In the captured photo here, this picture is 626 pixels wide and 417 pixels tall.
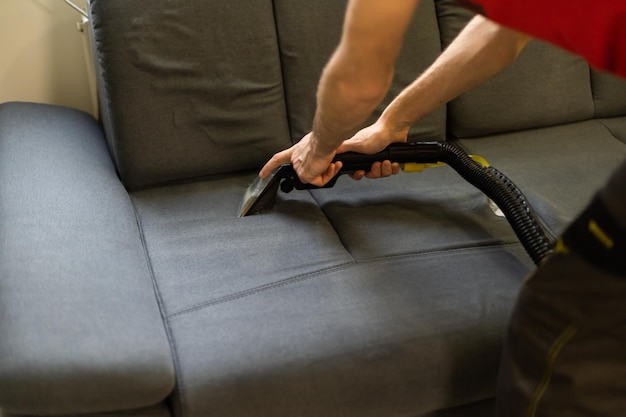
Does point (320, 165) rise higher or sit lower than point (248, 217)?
higher

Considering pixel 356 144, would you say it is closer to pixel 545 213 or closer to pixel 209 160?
pixel 209 160

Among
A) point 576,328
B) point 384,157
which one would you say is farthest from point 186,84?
point 576,328

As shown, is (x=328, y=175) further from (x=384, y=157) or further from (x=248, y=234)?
(x=248, y=234)

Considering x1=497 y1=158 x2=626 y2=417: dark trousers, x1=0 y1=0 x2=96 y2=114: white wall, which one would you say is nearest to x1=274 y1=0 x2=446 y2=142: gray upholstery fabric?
x1=0 y1=0 x2=96 y2=114: white wall

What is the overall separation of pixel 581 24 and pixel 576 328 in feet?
1.45

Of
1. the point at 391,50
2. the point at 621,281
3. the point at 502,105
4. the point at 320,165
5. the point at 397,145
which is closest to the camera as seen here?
the point at 621,281

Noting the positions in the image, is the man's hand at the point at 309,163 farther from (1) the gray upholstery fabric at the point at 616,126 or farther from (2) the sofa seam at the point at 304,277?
(1) the gray upholstery fabric at the point at 616,126

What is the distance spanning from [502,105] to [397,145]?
52 centimetres

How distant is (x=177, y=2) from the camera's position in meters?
1.58

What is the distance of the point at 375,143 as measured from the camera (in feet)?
5.14

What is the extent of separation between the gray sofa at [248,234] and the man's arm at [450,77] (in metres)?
0.16

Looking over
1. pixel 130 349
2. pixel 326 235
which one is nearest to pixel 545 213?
pixel 326 235

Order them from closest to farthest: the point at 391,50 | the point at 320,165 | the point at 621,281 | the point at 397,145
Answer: the point at 621,281 → the point at 391,50 → the point at 320,165 → the point at 397,145

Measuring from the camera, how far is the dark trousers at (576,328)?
2.78ft
